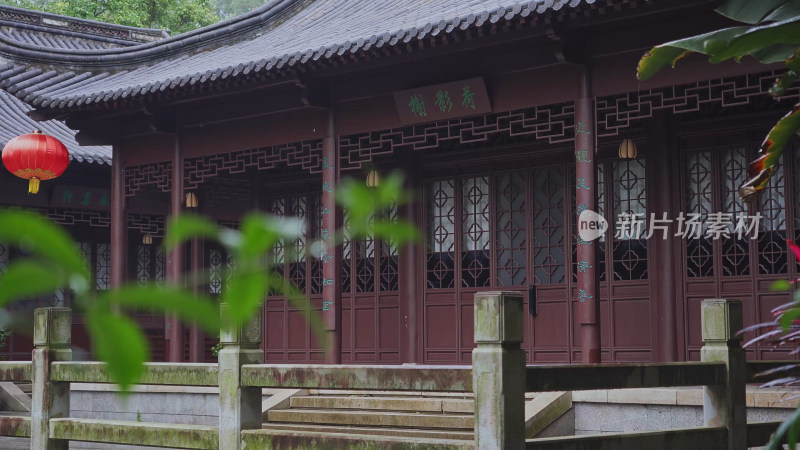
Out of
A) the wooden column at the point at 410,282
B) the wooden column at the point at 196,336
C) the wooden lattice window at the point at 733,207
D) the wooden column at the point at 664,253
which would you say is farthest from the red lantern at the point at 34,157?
the wooden lattice window at the point at 733,207

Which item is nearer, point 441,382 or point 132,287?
point 132,287

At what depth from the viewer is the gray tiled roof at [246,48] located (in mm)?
8008

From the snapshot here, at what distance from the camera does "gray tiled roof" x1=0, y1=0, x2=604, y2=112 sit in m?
8.01

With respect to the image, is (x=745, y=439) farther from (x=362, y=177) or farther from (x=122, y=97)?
(x=122, y=97)

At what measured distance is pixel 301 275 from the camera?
1171 centimetres

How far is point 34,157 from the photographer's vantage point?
1064 centimetres

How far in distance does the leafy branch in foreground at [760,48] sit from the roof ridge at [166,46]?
874 centimetres

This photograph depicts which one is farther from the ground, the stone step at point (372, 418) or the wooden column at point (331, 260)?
the wooden column at point (331, 260)

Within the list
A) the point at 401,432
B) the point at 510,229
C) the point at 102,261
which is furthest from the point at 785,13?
the point at 102,261

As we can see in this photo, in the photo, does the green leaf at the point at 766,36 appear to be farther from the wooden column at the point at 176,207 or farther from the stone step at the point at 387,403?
the wooden column at the point at 176,207

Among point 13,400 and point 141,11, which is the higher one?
point 141,11

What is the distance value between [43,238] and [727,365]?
5102 mm
